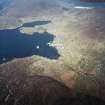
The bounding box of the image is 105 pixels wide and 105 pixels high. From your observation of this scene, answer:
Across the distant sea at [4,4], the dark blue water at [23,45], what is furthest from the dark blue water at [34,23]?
the distant sea at [4,4]

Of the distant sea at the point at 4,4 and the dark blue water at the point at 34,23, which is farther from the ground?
the dark blue water at the point at 34,23

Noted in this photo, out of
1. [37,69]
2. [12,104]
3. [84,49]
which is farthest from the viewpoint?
[84,49]

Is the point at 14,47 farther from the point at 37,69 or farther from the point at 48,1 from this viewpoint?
the point at 48,1

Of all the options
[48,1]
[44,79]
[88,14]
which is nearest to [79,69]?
[44,79]

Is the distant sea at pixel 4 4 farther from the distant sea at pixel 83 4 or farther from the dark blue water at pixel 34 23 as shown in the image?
the distant sea at pixel 83 4

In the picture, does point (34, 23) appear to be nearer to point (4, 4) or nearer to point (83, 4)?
point (83, 4)

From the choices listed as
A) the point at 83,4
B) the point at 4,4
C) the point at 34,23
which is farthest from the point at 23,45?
the point at 4,4

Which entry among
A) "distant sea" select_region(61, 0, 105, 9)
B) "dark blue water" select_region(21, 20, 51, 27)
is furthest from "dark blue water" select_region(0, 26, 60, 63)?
"distant sea" select_region(61, 0, 105, 9)

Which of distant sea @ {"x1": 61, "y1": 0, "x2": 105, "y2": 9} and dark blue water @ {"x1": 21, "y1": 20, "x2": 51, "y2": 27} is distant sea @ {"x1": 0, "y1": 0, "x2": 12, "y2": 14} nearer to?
dark blue water @ {"x1": 21, "y1": 20, "x2": 51, "y2": 27}
